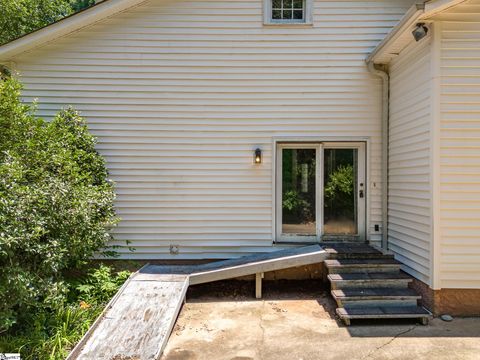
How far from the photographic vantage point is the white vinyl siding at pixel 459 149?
4.24 meters

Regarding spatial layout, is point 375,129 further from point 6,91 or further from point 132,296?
point 6,91

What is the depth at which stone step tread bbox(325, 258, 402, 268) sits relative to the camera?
4984mm

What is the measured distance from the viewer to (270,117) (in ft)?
19.4

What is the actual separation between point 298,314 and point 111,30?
5638 mm

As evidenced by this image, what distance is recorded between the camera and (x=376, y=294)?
14.6 ft

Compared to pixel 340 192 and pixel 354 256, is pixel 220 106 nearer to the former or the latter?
pixel 340 192

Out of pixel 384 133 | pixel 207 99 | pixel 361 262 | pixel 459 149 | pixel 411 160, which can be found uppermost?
pixel 207 99

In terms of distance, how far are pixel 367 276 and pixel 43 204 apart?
445 cm

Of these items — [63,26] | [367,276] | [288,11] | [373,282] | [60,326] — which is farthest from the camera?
[288,11]

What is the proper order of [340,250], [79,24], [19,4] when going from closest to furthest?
1. [340,250]
2. [79,24]
3. [19,4]

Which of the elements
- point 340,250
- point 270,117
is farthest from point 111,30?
point 340,250

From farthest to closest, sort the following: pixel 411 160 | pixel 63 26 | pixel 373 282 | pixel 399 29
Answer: pixel 63 26
pixel 411 160
pixel 373 282
pixel 399 29

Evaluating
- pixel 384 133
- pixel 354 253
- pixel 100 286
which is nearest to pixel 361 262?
pixel 354 253

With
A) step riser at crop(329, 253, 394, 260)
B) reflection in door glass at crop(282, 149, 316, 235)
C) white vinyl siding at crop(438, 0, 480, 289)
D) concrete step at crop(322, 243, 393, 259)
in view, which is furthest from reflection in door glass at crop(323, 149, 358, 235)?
white vinyl siding at crop(438, 0, 480, 289)
